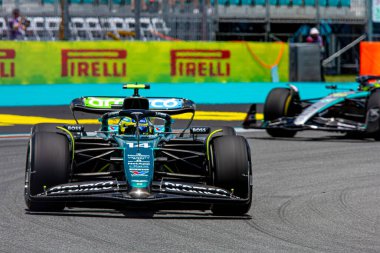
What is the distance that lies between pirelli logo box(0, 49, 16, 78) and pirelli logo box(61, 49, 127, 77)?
1015 millimetres

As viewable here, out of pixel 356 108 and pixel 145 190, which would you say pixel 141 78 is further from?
pixel 145 190

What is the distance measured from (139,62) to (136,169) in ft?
49.2

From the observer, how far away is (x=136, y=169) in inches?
311

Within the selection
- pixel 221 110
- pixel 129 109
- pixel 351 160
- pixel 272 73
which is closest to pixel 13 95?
pixel 221 110

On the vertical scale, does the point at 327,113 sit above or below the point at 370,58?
below

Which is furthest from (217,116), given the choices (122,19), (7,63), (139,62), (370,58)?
(370,58)

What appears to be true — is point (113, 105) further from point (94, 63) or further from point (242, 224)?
point (94, 63)

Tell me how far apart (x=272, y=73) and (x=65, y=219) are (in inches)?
665

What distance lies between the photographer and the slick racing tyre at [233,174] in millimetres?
8117

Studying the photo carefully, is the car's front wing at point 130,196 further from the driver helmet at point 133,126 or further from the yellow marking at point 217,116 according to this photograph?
the yellow marking at point 217,116

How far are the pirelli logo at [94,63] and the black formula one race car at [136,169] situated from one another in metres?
13.0

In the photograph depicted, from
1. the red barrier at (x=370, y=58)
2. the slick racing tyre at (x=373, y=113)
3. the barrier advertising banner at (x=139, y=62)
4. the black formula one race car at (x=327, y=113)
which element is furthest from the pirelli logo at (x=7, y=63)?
the red barrier at (x=370, y=58)

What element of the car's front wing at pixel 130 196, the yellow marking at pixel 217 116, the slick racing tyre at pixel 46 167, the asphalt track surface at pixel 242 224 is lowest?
the yellow marking at pixel 217 116

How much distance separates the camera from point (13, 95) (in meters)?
21.5
